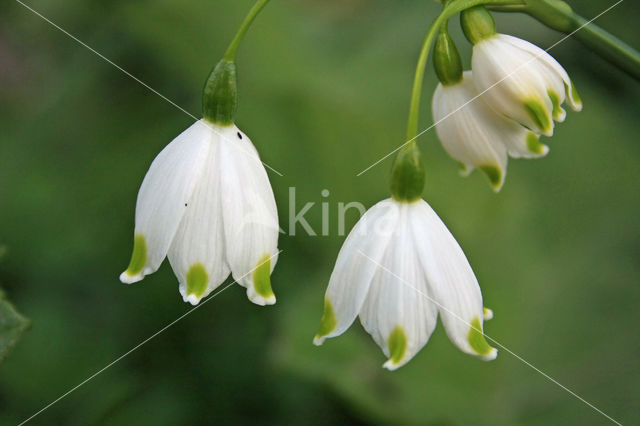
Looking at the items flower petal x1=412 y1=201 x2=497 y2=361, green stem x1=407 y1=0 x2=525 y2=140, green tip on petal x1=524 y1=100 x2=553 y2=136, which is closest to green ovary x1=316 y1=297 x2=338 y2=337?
flower petal x1=412 y1=201 x2=497 y2=361

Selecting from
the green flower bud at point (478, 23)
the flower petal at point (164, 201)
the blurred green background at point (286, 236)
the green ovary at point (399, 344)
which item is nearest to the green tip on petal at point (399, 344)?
the green ovary at point (399, 344)

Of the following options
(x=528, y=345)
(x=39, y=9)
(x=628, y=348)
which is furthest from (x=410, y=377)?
(x=39, y=9)

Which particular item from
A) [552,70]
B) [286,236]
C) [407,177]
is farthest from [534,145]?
[286,236]

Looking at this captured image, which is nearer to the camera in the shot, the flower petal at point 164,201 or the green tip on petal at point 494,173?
the flower petal at point 164,201

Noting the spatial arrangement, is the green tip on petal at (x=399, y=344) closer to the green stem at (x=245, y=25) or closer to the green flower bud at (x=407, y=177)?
the green flower bud at (x=407, y=177)

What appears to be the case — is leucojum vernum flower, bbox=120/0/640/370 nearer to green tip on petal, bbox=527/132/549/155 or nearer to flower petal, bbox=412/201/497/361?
flower petal, bbox=412/201/497/361

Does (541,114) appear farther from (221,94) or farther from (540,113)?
(221,94)
